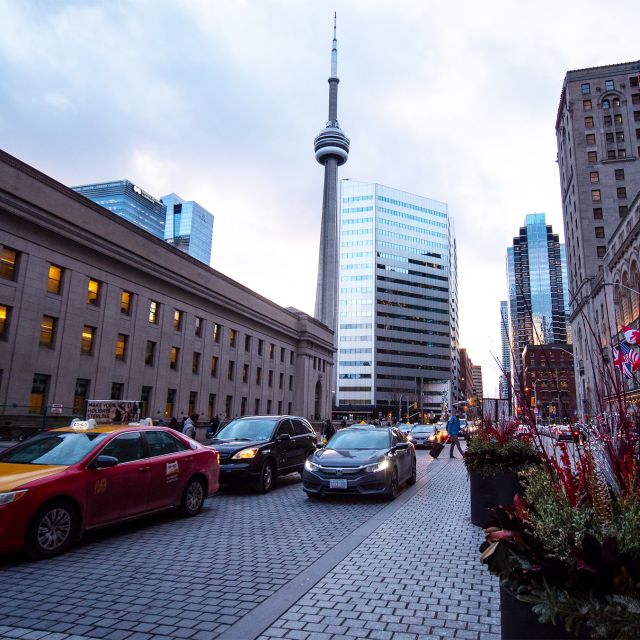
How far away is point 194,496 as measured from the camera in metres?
9.56

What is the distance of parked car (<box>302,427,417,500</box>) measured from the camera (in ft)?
34.9

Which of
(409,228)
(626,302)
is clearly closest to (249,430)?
(626,302)

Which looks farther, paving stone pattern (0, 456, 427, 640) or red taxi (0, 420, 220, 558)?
red taxi (0, 420, 220, 558)

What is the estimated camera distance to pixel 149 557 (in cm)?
665

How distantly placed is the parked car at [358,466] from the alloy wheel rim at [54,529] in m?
5.29

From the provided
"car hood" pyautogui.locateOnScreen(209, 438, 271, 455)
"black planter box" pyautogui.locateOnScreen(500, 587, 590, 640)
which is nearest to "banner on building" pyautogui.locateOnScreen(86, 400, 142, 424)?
"car hood" pyautogui.locateOnScreen(209, 438, 271, 455)

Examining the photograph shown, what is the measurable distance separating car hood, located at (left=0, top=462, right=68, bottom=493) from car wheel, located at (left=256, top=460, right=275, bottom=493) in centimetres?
595

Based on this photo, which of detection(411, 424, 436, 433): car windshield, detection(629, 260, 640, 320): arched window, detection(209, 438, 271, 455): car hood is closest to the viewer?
detection(209, 438, 271, 455): car hood

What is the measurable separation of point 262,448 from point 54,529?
6.24m

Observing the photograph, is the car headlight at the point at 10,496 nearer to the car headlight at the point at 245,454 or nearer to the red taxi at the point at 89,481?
the red taxi at the point at 89,481

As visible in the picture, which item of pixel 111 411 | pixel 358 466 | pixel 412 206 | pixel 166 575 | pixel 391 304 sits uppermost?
pixel 412 206

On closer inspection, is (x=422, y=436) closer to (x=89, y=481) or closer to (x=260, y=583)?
(x=89, y=481)

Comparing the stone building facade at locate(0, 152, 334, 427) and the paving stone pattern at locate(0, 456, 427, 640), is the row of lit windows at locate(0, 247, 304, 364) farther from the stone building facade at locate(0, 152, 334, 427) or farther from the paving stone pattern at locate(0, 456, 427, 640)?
the paving stone pattern at locate(0, 456, 427, 640)

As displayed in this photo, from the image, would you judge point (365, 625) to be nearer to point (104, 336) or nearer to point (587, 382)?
point (104, 336)
